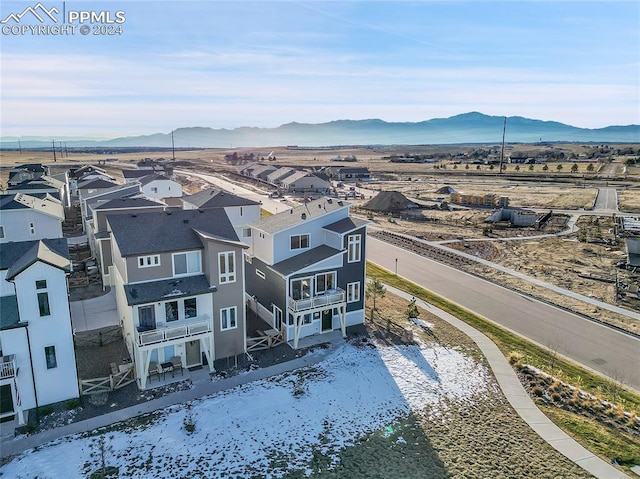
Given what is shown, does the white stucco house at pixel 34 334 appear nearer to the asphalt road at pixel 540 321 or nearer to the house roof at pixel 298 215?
the house roof at pixel 298 215

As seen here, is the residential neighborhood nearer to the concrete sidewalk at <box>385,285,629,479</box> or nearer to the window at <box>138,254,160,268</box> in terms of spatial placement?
the window at <box>138,254,160,268</box>

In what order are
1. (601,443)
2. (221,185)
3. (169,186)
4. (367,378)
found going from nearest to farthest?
(601,443), (367,378), (169,186), (221,185)

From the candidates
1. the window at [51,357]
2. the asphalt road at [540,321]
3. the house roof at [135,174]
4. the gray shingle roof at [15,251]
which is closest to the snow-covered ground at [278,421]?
the window at [51,357]

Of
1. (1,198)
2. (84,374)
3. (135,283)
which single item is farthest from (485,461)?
(1,198)

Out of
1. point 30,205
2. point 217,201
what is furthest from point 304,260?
point 30,205

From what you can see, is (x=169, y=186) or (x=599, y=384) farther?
(x=169, y=186)

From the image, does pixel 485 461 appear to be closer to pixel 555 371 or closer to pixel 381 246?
pixel 555 371

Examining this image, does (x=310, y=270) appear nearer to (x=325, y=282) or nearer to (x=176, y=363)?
(x=325, y=282)

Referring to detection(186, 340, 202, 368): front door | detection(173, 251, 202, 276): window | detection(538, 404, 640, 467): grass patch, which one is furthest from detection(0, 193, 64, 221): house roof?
detection(538, 404, 640, 467): grass patch
